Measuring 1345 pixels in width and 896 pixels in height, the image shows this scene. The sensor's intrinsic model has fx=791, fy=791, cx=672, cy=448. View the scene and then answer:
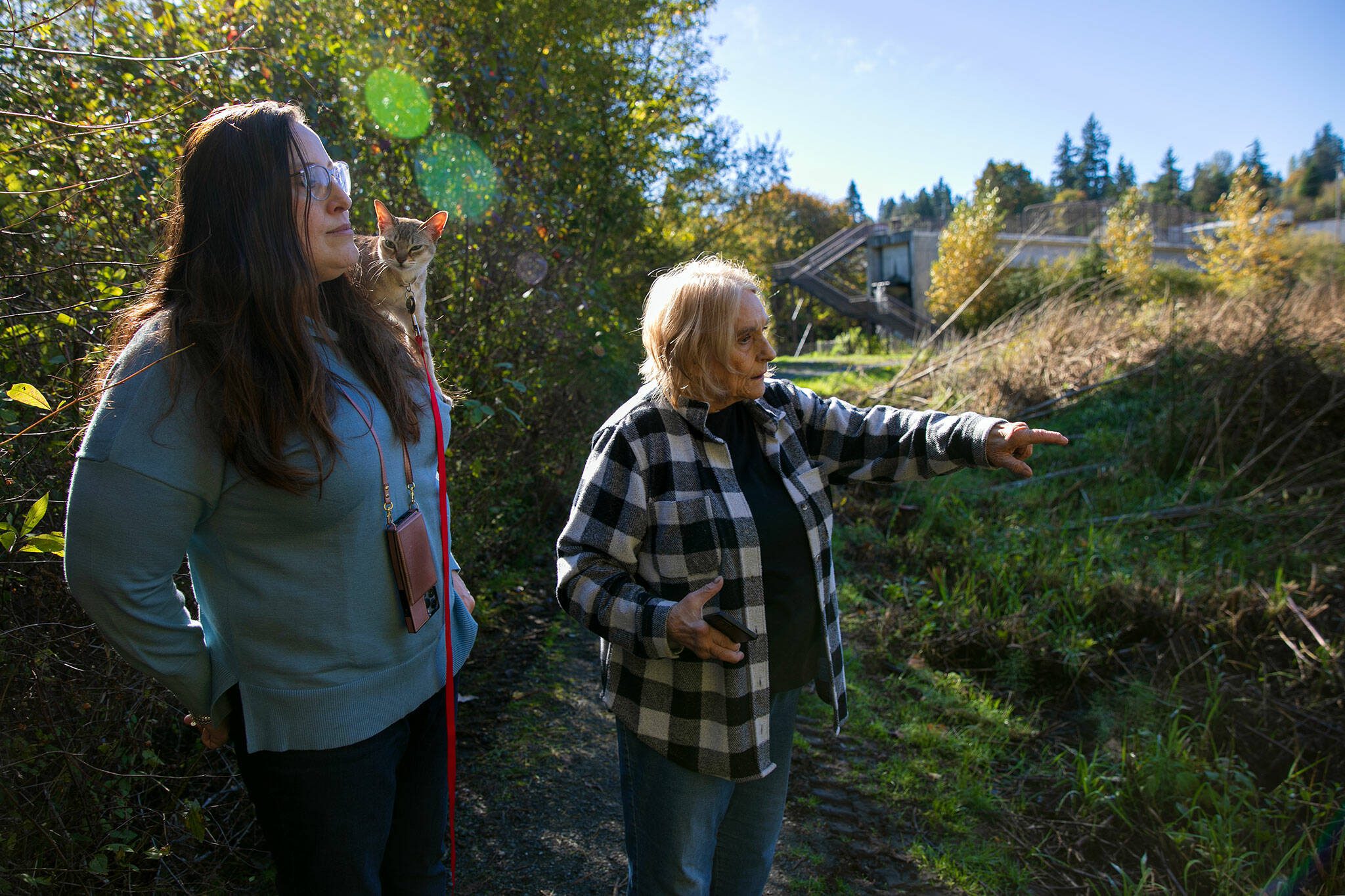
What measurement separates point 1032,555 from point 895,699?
2.00m

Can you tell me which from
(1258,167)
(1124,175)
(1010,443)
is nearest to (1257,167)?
(1258,167)

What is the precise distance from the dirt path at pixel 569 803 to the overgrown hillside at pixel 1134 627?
20 cm

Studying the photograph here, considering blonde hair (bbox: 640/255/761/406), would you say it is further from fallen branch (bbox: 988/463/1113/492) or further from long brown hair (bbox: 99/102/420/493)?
fallen branch (bbox: 988/463/1113/492)

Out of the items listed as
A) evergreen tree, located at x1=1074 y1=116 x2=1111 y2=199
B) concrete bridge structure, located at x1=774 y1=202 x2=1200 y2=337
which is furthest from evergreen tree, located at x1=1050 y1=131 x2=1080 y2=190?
concrete bridge structure, located at x1=774 y1=202 x2=1200 y2=337

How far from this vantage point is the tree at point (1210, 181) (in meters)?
68.0

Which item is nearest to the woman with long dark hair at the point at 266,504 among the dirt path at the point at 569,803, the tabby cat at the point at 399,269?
the tabby cat at the point at 399,269

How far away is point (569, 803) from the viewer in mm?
3172

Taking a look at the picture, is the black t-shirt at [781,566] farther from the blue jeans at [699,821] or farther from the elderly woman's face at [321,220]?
the elderly woman's face at [321,220]

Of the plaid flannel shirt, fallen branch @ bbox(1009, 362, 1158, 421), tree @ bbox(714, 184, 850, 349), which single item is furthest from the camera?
tree @ bbox(714, 184, 850, 349)

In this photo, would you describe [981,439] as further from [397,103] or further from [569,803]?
[397,103]

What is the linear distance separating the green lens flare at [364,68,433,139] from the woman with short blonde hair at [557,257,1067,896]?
8.51 feet

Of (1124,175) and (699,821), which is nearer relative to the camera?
(699,821)

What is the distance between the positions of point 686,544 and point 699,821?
680 mm

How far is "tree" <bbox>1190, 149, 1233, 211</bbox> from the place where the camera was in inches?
2678
